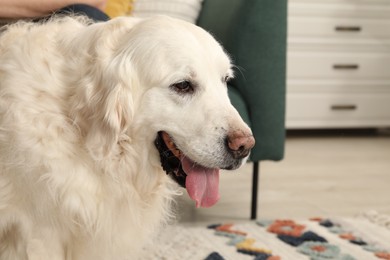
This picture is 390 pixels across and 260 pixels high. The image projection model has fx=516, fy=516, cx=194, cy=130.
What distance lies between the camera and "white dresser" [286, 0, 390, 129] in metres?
3.71

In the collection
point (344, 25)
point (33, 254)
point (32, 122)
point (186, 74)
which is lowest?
→ point (33, 254)

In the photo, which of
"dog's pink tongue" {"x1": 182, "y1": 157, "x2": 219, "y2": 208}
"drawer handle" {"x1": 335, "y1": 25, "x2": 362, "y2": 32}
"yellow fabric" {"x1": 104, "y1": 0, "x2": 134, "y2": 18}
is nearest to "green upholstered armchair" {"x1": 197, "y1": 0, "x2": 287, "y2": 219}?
"yellow fabric" {"x1": 104, "y1": 0, "x2": 134, "y2": 18}

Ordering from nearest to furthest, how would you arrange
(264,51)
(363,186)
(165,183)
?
(165,183) → (264,51) → (363,186)

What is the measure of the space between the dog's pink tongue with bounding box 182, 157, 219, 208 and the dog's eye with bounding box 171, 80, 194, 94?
16 centimetres

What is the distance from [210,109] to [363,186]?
5.44 feet

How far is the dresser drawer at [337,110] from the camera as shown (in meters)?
3.76

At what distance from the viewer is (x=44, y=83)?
1.12 metres

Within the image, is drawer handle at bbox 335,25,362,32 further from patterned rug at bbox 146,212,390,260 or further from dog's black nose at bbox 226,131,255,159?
dog's black nose at bbox 226,131,255,159

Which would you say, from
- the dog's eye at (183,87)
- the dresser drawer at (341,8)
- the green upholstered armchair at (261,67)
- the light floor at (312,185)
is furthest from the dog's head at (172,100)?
the dresser drawer at (341,8)

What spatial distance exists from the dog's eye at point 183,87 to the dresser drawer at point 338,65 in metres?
2.70

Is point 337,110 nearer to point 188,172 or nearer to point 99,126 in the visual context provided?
point 188,172

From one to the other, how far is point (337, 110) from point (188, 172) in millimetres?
2864

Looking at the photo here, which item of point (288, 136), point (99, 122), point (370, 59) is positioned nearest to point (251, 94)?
point (99, 122)

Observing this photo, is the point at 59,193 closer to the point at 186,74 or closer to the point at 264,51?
the point at 186,74
